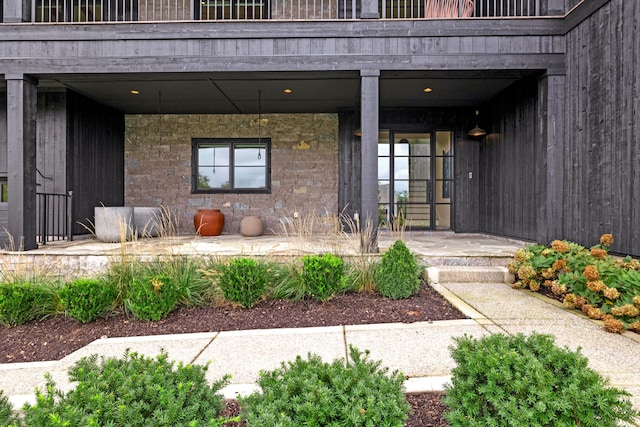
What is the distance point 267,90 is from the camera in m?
5.64

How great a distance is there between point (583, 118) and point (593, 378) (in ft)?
12.3

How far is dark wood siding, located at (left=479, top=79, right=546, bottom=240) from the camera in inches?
197

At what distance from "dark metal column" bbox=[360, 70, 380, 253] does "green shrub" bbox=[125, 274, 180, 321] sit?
2143 millimetres

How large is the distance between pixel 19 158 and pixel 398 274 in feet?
14.5

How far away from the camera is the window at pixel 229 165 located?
23.2ft

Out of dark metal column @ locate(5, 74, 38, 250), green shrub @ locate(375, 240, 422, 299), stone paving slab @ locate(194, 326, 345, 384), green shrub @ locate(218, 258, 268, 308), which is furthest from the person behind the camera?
dark metal column @ locate(5, 74, 38, 250)

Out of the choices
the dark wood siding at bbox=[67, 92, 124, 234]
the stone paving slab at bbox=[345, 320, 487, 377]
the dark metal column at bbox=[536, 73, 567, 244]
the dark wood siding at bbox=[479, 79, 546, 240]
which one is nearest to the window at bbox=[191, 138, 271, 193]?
the dark wood siding at bbox=[67, 92, 124, 234]

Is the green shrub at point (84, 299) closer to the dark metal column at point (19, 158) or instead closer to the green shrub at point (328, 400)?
the green shrub at point (328, 400)

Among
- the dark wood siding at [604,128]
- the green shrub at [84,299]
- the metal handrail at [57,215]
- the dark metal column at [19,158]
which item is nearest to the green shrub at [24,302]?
the green shrub at [84,299]

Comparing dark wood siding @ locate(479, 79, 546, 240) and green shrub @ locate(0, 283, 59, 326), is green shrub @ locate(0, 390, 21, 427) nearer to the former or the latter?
green shrub @ locate(0, 283, 59, 326)

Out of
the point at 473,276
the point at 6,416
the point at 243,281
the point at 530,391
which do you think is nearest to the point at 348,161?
the point at 473,276

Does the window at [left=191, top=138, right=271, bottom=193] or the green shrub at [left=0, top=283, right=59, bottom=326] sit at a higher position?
the window at [left=191, top=138, right=271, bottom=193]

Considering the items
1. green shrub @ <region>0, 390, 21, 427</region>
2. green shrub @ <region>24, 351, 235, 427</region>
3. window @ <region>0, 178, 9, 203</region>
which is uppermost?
window @ <region>0, 178, 9, 203</region>

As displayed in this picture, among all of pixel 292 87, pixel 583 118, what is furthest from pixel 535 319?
pixel 292 87
